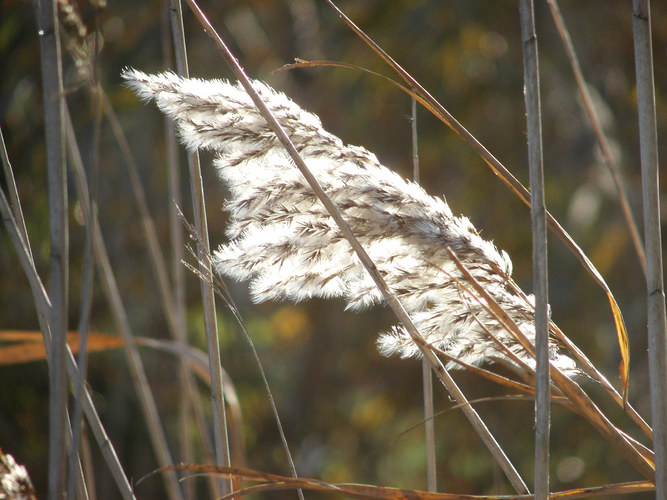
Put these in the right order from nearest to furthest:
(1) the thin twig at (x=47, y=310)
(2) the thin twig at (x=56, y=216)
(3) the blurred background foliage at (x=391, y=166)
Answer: (2) the thin twig at (x=56, y=216) < (1) the thin twig at (x=47, y=310) < (3) the blurred background foliage at (x=391, y=166)

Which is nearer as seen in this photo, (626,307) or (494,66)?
(626,307)

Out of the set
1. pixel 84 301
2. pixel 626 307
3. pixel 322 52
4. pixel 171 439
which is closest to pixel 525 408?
pixel 626 307

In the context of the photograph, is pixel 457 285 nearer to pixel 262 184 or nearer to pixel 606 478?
pixel 262 184

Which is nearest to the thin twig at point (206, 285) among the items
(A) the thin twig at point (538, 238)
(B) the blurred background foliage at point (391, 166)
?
Answer: (A) the thin twig at point (538, 238)

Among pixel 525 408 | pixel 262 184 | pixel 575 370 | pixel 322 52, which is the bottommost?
pixel 525 408

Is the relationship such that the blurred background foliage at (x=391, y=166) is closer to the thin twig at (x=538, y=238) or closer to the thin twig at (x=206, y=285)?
the thin twig at (x=206, y=285)

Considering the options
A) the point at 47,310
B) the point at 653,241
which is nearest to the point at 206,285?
the point at 47,310

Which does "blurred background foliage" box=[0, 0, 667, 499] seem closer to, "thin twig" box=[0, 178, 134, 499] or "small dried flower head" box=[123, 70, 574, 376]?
"thin twig" box=[0, 178, 134, 499]

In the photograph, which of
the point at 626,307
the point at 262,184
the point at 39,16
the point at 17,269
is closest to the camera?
the point at 39,16
